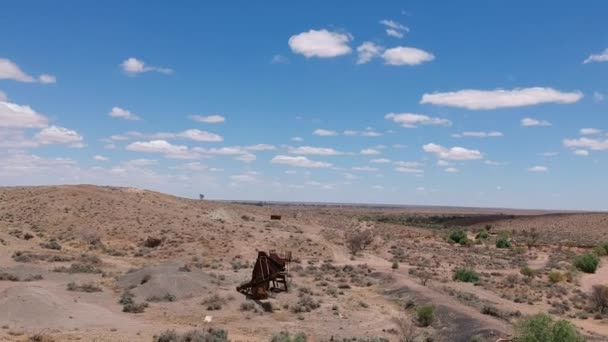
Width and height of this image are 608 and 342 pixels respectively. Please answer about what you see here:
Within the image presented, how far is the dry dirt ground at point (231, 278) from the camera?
2136 cm

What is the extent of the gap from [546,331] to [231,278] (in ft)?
68.3

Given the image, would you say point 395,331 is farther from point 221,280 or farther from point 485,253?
point 485,253

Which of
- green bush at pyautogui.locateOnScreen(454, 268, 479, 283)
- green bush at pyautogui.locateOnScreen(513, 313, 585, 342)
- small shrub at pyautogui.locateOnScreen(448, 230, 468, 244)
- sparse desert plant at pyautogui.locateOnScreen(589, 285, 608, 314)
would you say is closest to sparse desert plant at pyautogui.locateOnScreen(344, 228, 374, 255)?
small shrub at pyautogui.locateOnScreen(448, 230, 468, 244)

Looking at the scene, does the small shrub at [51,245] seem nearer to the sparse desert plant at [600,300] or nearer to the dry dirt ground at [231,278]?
the dry dirt ground at [231,278]

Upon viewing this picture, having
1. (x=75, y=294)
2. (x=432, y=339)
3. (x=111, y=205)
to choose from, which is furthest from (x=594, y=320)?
(x=111, y=205)

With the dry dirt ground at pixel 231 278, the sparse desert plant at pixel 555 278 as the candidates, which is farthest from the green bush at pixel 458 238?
the sparse desert plant at pixel 555 278

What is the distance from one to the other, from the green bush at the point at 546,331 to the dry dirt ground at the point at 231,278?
315 cm

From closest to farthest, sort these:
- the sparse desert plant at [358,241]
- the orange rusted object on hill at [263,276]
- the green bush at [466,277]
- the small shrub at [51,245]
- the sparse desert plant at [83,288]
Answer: the orange rusted object on hill at [263,276]
the sparse desert plant at [83,288]
the green bush at [466,277]
the small shrub at [51,245]
the sparse desert plant at [358,241]

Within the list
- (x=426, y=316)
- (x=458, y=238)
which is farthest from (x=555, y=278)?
(x=458, y=238)

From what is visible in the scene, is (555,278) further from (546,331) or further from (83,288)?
(83,288)

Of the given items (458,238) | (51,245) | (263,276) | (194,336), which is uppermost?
(458,238)

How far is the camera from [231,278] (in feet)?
108

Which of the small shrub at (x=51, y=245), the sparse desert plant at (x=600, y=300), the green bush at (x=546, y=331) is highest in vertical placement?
the green bush at (x=546, y=331)

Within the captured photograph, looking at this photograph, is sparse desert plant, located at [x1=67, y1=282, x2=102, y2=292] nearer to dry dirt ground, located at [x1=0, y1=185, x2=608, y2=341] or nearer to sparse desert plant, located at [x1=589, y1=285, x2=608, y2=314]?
dry dirt ground, located at [x1=0, y1=185, x2=608, y2=341]
